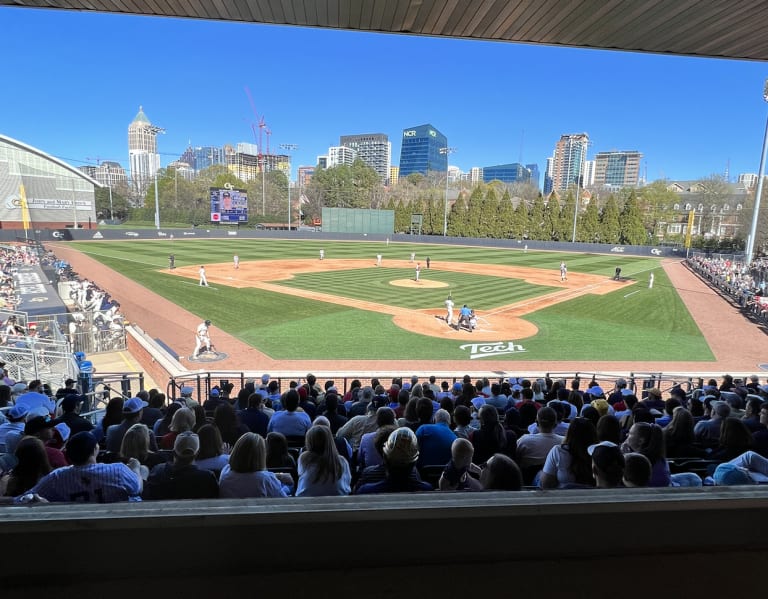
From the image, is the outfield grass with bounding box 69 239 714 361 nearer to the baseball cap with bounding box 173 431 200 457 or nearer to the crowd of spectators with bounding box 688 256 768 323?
the crowd of spectators with bounding box 688 256 768 323

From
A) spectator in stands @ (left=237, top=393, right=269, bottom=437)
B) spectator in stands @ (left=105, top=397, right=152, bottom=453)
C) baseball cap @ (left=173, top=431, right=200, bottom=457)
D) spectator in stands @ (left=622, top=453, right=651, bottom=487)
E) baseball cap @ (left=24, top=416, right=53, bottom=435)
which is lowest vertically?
spectator in stands @ (left=237, top=393, right=269, bottom=437)

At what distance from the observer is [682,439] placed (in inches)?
213

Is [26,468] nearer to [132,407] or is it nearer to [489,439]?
[132,407]

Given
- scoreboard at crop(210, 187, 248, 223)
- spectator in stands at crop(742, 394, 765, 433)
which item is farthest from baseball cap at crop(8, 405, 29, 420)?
scoreboard at crop(210, 187, 248, 223)

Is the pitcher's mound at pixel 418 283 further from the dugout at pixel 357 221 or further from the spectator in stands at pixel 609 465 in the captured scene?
the dugout at pixel 357 221

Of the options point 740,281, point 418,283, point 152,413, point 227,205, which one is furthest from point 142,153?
point 152,413

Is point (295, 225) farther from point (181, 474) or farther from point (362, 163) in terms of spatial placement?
point (181, 474)

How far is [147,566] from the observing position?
1353 mm

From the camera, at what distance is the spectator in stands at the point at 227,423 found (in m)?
5.54

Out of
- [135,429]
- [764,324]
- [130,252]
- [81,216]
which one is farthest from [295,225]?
[135,429]

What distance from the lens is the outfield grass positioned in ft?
56.4

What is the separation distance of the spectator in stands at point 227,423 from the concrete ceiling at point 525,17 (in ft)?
12.5

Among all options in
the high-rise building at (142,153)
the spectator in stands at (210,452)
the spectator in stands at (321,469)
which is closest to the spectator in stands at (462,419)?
the spectator in stands at (321,469)

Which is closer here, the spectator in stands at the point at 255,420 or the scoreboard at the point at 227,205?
the spectator in stands at the point at 255,420
